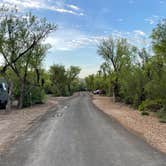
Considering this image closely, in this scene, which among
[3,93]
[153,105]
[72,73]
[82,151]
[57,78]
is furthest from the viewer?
[72,73]

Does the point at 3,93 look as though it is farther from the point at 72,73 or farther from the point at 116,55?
the point at 72,73

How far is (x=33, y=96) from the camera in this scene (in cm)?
3189

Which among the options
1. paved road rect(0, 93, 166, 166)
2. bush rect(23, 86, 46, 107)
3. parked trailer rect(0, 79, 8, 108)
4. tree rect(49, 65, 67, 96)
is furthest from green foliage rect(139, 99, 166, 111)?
tree rect(49, 65, 67, 96)

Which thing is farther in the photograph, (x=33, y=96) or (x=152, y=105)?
(x=33, y=96)

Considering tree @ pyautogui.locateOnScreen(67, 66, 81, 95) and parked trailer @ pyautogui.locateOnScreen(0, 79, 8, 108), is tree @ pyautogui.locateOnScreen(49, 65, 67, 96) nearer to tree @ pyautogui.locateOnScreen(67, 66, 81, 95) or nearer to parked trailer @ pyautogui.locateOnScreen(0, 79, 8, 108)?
tree @ pyautogui.locateOnScreen(67, 66, 81, 95)

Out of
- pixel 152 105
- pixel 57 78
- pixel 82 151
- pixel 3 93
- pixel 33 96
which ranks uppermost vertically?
pixel 57 78

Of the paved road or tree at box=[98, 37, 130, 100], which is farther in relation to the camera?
tree at box=[98, 37, 130, 100]

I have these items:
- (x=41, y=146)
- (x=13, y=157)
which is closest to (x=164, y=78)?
(x=41, y=146)

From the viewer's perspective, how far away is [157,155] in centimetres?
705

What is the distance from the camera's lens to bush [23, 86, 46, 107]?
30.2 metres

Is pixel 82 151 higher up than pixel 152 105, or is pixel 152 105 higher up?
pixel 152 105

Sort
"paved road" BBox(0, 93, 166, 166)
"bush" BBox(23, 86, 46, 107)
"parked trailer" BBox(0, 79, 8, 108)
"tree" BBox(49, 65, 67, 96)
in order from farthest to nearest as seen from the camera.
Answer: "tree" BBox(49, 65, 67, 96)
"bush" BBox(23, 86, 46, 107)
"parked trailer" BBox(0, 79, 8, 108)
"paved road" BBox(0, 93, 166, 166)

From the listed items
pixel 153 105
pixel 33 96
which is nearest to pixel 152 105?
pixel 153 105

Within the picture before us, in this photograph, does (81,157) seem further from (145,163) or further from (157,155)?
(157,155)
